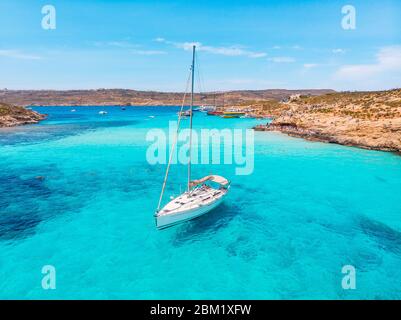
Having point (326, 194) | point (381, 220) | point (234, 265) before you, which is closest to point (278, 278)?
point (234, 265)

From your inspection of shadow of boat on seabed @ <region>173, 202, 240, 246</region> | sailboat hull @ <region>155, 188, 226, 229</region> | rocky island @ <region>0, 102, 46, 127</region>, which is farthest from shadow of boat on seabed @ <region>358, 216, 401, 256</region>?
rocky island @ <region>0, 102, 46, 127</region>

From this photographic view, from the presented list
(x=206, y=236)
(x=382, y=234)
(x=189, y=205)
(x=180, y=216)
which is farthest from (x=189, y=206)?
(x=382, y=234)

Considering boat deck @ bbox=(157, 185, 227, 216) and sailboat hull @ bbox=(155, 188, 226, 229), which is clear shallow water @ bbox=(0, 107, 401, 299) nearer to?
sailboat hull @ bbox=(155, 188, 226, 229)

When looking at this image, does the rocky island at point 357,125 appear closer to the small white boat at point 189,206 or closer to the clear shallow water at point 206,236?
the clear shallow water at point 206,236

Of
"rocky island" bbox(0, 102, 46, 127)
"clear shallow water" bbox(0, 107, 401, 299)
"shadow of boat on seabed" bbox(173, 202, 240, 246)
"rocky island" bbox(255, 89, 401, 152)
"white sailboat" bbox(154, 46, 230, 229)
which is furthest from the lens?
"rocky island" bbox(0, 102, 46, 127)

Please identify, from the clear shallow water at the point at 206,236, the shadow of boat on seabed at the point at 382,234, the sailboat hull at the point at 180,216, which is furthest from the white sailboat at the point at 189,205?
the shadow of boat on seabed at the point at 382,234

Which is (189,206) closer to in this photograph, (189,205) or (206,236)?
(189,205)
